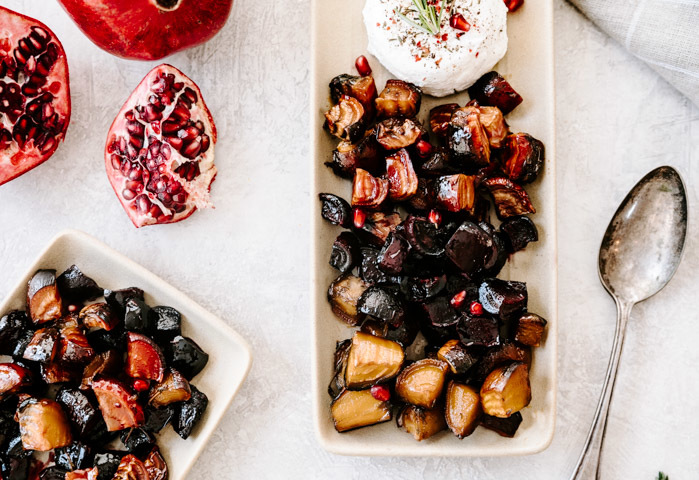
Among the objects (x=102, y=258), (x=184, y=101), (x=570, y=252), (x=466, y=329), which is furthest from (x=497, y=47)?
(x=102, y=258)

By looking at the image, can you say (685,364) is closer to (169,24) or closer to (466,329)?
(466,329)

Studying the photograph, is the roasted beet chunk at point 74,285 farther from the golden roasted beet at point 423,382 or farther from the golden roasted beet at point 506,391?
the golden roasted beet at point 506,391

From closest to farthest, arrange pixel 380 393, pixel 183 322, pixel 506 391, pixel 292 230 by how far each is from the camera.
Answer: pixel 506 391 → pixel 380 393 → pixel 183 322 → pixel 292 230

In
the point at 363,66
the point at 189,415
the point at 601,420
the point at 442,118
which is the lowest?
the point at 601,420

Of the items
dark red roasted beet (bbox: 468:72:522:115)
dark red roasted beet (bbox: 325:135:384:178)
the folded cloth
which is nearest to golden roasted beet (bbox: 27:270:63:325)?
dark red roasted beet (bbox: 325:135:384:178)

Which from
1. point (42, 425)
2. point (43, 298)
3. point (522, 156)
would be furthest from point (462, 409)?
point (43, 298)

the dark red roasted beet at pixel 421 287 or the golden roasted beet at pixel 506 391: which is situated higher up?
the dark red roasted beet at pixel 421 287

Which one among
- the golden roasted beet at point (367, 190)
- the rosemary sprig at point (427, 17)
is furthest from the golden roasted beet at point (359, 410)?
the rosemary sprig at point (427, 17)

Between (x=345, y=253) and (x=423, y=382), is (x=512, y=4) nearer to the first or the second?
(x=345, y=253)
